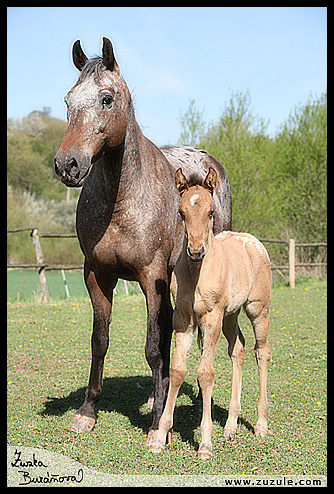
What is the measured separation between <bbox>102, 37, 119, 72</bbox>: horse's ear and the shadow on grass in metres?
3.15

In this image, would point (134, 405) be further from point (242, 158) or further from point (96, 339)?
point (242, 158)

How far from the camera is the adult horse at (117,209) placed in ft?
12.4

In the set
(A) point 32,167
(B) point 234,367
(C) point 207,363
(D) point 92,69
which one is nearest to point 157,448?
(C) point 207,363

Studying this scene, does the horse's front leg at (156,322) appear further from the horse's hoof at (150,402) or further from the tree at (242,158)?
the tree at (242,158)

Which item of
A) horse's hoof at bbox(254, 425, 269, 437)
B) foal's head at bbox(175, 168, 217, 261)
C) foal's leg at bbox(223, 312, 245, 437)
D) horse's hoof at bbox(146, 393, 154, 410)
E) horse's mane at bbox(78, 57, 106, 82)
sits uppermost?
horse's mane at bbox(78, 57, 106, 82)

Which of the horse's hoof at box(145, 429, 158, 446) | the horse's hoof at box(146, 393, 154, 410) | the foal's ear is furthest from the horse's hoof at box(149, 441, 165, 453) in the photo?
the foal's ear

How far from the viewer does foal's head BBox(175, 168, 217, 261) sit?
343 centimetres

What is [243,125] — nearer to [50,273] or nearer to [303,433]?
[50,273]

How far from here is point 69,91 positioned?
3854mm

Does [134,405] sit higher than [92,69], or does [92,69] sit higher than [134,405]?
[92,69]

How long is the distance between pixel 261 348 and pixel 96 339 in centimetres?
154

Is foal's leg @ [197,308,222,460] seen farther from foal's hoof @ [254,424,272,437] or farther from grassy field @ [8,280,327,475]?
foal's hoof @ [254,424,272,437]

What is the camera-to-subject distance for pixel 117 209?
426cm

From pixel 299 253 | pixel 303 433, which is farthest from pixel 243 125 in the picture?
pixel 303 433
